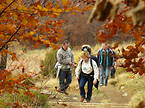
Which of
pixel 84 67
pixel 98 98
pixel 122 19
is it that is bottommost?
pixel 98 98

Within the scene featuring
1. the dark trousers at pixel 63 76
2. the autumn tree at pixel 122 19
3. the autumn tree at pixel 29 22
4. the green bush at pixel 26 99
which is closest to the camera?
the autumn tree at pixel 122 19

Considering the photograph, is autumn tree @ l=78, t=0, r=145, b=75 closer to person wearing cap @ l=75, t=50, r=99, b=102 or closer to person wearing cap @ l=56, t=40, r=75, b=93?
person wearing cap @ l=75, t=50, r=99, b=102

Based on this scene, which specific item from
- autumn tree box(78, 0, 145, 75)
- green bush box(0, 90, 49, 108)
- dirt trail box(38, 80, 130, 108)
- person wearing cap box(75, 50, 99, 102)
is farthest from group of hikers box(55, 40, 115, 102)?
autumn tree box(78, 0, 145, 75)

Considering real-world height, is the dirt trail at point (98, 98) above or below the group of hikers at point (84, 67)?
below

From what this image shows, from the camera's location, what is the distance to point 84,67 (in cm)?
817

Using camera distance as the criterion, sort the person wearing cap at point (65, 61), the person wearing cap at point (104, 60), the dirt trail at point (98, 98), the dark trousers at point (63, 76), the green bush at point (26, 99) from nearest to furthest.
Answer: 1. the green bush at point (26, 99)
2. the dirt trail at point (98, 98)
3. the person wearing cap at point (65, 61)
4. the dark trousers at point (63, 76)
5. the person wearing cap at point (104, 60)

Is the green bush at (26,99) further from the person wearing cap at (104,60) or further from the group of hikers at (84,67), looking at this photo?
the person wearing cap at (104,60)

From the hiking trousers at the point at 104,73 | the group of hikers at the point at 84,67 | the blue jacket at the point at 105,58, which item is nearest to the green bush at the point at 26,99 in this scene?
the group of hikers at the point at 84,67

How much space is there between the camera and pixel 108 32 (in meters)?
A: 3.36

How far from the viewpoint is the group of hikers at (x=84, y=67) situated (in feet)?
26.8

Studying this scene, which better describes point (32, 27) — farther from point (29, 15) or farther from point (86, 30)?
point (86, 30)

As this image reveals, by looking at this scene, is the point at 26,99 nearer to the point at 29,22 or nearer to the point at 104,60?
the point at 104,60

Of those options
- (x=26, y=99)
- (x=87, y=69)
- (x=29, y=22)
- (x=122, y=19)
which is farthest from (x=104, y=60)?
(x=122, y=19)

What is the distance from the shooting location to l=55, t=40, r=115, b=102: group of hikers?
816cm
